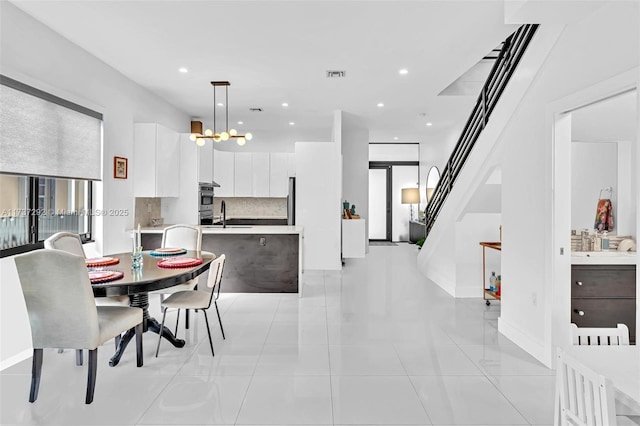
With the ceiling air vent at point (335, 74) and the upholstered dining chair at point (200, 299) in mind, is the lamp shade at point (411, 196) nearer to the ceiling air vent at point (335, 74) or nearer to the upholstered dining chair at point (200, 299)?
the ceiling air vent at point (335, 74)

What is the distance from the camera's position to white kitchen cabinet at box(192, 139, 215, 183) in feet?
21.1

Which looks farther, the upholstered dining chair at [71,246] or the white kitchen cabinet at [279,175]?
the white kitchen cabinet at [279,175]

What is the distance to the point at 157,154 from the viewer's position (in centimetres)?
560

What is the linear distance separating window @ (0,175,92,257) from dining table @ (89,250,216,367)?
2.51ft

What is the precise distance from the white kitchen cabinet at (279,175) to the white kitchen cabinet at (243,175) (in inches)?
17.5

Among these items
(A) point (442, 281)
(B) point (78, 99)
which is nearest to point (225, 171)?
(B) point (78, 99)

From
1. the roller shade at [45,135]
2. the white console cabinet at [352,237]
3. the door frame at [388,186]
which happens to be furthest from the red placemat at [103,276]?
the door frame at [388,186]

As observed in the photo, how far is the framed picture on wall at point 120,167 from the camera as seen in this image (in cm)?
500

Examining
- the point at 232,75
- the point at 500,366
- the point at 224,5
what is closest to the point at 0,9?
the point at 224,5

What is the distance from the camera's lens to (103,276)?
2859mm

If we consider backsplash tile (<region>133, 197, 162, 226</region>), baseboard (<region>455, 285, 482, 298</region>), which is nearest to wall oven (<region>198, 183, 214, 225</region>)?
backsplash tile (<region>133, 197, 162, 226</region>)

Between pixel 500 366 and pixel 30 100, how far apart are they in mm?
4533

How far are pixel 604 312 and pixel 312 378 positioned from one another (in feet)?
8.14

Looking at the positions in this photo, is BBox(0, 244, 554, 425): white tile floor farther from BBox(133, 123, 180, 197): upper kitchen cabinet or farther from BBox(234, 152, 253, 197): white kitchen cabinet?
BBox(234, 152, 253, 197): white kitchen cabinet
